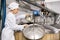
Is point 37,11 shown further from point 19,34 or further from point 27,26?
point 19,34

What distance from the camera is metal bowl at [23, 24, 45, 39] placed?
1.33 metres

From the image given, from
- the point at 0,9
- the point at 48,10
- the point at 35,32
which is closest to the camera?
the point at 35,32

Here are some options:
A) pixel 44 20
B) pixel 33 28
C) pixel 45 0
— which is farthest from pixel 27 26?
A: pixel 45 0

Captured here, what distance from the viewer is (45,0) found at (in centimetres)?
154

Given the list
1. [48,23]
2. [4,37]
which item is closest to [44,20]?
[48,23]

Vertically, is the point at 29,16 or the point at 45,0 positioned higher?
the point at 45,0

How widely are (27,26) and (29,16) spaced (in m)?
0.12

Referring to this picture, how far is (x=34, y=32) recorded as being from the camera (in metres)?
1.33

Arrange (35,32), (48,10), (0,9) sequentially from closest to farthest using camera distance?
1. (35,32)
2. (48,10)
3. (0,9)

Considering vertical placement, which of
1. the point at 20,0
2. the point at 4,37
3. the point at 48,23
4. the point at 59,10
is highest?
the point at 20,0

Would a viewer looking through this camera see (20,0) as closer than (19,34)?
No

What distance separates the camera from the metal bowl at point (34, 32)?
52.2 inches

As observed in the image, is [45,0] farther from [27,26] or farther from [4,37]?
[4,37]

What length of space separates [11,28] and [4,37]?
11 cm
